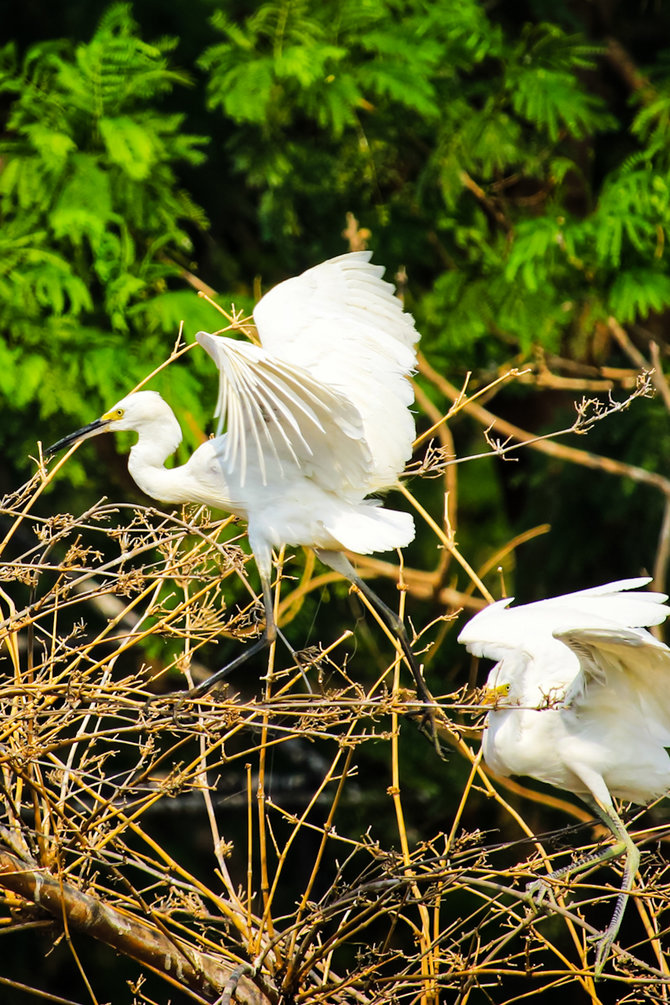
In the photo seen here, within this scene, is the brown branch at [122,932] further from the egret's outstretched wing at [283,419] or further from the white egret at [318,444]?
the egret's outstretched wing at [283,419]

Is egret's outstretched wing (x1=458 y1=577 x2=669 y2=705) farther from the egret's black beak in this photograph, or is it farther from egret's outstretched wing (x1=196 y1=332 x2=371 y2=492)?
the egret's black beak

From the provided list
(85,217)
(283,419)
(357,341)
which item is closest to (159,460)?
(283,419)

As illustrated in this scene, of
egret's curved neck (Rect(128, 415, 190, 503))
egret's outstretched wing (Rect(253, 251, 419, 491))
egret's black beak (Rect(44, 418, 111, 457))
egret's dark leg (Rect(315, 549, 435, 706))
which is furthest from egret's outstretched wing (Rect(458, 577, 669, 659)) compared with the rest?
egret's black beak (Rect(44, 418, 111, 457))

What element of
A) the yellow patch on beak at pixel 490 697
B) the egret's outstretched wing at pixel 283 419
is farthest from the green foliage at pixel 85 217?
the yellow patch on beak at pixel 490 697

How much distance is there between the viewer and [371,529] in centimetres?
329

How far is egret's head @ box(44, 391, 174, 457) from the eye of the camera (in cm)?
347

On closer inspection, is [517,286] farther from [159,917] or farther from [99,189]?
[159,917]

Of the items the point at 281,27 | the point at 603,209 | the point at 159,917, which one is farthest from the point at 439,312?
the point at 159,917

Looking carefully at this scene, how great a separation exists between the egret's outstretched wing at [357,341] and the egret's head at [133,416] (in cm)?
33

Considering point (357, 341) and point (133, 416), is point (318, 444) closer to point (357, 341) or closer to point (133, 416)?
point (357, 341)

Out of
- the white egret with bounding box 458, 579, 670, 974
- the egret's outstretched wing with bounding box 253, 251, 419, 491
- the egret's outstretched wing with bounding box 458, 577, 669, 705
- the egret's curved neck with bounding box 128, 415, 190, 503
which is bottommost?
the white egret with bounding box 458, 579, 670, 974

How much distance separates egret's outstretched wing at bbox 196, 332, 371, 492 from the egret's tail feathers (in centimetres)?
9

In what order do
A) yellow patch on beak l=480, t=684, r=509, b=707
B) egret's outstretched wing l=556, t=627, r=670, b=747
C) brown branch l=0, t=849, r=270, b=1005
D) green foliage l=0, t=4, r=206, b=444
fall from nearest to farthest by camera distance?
1. brown branch l=0, t=849, r=270, b=1005
2. yellow patch on beak l=480, t=684, r=509, b=707
3. egret's outstretched wing l=556, t=627, r=670, b=747
4. green foliage l=0, t=4, r=206, b=444

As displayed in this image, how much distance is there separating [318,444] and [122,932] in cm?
132
